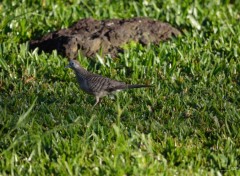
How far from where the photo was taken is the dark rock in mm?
8688

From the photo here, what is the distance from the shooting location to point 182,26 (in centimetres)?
966

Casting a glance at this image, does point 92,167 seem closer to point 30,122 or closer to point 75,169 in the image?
point 75,169

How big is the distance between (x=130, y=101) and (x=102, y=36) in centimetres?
227

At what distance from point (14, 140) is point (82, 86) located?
137cm

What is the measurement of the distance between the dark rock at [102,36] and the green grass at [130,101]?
19 centimetres

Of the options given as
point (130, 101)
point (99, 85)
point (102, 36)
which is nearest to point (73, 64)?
point (99, 85)

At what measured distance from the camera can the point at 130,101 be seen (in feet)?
22.1

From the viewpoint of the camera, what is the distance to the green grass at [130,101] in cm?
620

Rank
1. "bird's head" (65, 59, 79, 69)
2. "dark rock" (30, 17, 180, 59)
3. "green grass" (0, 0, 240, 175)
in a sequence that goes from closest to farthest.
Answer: "green grass" (0, 0, 240, 175) < "bird's head" (65, 59, 79, 69) < "dark rock" (30, 17, 180, 59)

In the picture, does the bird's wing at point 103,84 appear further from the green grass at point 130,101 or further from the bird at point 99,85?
the green grass at point 130,101

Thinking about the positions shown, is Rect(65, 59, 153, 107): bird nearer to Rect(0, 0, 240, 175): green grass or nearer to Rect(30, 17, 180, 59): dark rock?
Rect(0, 0, 240, 175): green grass

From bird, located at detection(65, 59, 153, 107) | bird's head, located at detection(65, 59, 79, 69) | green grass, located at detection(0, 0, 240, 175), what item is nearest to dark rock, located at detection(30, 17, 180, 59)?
green grass, located at detection(0, 0, 240, 175)

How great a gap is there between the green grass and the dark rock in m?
0.19

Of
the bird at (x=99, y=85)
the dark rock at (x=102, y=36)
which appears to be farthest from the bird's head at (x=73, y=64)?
the dark rock at (x=102, y=36)
